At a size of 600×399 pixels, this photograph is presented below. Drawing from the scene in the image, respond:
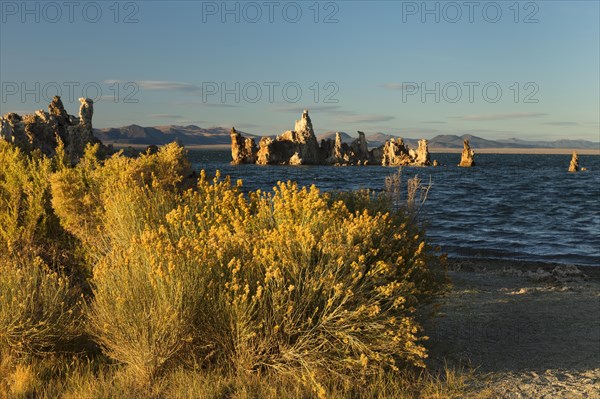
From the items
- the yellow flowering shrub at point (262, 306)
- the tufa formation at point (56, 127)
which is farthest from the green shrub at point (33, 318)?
the tufa formation at point (56, 127)

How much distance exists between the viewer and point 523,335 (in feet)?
32.5

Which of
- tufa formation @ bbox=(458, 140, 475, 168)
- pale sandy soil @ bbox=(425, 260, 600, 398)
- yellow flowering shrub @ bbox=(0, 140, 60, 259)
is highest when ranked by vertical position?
tufa formation @ bbox=(458, 140, 475, 168)

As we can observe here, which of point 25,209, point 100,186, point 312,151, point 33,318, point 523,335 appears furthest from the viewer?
point 312,151

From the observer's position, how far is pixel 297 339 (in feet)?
21.4

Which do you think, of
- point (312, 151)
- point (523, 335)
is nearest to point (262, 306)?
point (523, 335)

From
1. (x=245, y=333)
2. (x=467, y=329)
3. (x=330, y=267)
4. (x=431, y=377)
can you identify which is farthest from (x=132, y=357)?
(x=467, y=329)

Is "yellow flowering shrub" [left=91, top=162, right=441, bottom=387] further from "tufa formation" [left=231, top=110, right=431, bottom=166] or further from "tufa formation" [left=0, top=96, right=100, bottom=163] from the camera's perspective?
"tufa formation" [left=231, top=110, right=431, bottom=166]

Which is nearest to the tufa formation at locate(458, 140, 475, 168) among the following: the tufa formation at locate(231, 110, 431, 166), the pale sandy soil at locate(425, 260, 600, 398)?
the tufa formation at locate(231, 110, 431, 166)

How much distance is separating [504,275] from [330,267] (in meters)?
11.1

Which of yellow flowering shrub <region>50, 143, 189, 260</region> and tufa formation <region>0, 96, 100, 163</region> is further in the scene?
tufa formation <region>0, 96, 100, 163</region>

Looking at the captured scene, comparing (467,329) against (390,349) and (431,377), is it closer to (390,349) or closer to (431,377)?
(431,377)

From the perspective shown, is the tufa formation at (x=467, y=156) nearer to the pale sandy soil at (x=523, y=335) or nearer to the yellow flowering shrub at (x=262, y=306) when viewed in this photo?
the pale sandy soil at (x=523, y=335)

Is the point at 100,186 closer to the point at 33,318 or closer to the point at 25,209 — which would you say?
the point at 25,209

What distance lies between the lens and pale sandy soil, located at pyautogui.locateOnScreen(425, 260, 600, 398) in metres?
7.57
